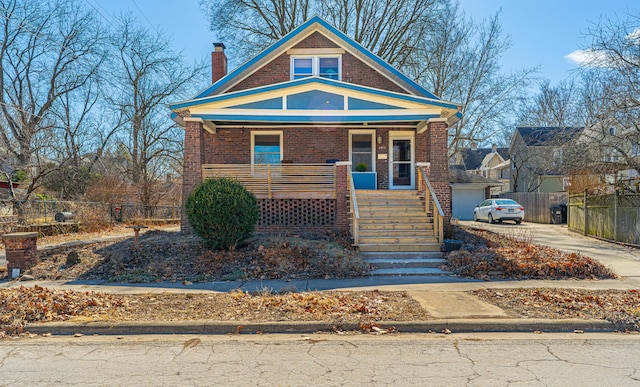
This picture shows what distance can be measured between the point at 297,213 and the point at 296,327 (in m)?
7.59

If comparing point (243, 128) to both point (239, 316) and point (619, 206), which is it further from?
point (619, 206)

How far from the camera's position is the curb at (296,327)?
18.6 ft

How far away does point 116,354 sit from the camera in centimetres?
491

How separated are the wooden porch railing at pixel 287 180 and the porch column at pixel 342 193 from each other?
0.25 m

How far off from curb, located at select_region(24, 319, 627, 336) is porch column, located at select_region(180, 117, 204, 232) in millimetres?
7453

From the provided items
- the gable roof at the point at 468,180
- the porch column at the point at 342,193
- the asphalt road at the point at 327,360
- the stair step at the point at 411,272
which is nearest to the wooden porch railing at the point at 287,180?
the porch column at the point at 342,193

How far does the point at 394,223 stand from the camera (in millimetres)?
11945

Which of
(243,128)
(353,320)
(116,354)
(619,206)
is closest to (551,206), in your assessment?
(619,206)

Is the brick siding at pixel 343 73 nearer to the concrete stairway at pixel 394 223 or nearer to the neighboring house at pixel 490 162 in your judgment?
the concrete stairway at pixel 394 223

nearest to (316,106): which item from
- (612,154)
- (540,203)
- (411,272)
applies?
(411,272)

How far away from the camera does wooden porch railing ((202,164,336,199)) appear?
13016 mm

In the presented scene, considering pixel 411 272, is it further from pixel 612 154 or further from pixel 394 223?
pixel 612 154

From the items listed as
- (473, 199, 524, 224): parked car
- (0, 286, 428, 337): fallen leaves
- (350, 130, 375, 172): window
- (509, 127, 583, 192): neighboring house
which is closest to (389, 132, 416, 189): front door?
(350, 130, 375, 172): window

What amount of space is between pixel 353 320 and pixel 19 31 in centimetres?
2898
